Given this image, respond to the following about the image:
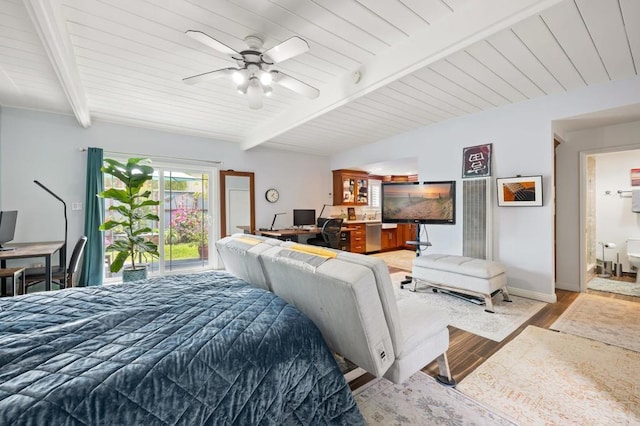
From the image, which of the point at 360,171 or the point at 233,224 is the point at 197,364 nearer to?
the point at 233,224

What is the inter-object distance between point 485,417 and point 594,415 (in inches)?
24.6

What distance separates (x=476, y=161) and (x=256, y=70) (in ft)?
10.2

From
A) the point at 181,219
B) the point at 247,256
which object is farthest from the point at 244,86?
the point at 181,219

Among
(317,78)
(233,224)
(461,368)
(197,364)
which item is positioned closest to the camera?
(197,364)

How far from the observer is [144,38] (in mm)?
2186

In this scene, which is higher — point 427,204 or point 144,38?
point 144,38

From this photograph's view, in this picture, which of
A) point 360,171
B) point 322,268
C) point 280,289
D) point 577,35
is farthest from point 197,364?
point 360,171

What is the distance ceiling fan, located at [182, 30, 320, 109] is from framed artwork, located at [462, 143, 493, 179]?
2524mm

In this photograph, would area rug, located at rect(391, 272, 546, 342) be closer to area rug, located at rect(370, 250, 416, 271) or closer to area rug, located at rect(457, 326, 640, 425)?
area rug, located at rect(457, 326, 640, 425)

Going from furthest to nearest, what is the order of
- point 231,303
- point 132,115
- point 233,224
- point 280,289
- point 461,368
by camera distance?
point 233,224 < point 132,115 < point 461,368 < point 280,289 < point 231,303

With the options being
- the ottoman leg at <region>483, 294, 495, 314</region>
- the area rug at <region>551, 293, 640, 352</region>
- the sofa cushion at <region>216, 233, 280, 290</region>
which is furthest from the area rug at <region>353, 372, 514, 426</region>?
the area rug at <region>551, 293, 640, 352</region>

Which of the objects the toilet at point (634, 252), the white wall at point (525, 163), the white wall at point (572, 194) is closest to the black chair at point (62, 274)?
the white wall at point (525, 163)

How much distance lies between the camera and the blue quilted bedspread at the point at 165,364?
0.88m

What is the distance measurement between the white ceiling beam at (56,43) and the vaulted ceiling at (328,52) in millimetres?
11
